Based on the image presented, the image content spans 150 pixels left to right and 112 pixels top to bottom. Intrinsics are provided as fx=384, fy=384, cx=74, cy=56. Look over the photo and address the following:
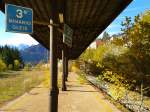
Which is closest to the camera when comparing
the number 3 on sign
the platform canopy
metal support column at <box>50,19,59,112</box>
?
the number 3 on sign

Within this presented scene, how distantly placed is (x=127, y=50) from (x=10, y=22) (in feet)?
65.1

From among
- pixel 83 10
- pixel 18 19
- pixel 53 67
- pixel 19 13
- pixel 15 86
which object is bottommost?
pixel 15 86

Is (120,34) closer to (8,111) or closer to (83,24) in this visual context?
(83,24)

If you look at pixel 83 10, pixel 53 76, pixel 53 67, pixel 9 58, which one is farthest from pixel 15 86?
pixel 9 58

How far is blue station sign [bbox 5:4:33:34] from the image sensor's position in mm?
10712

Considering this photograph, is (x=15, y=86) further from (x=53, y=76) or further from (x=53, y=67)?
(x=53, y=76)

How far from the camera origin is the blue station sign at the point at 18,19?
35.1 ft

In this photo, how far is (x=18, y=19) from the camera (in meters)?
11.0

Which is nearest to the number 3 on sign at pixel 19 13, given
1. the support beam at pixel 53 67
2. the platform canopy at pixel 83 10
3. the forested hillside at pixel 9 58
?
the support beam at pixel 53 67

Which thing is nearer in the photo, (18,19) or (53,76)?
(18,19)

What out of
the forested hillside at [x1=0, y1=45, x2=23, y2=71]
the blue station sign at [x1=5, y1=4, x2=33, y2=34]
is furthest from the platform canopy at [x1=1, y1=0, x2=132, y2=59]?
the forested hillside at [x1=0, y1=45, x2=23, y2=71]

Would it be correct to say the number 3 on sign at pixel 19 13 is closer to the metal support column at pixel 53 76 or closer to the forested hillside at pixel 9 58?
the metal support column at pixel 53 76

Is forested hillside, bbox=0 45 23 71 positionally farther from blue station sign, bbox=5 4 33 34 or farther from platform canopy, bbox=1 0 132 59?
blue station sign, bbox=5 4 33 34

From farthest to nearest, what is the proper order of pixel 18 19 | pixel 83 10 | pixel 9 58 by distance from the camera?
pixel 9 58 → pixel 83 10 → pixel 18 19
